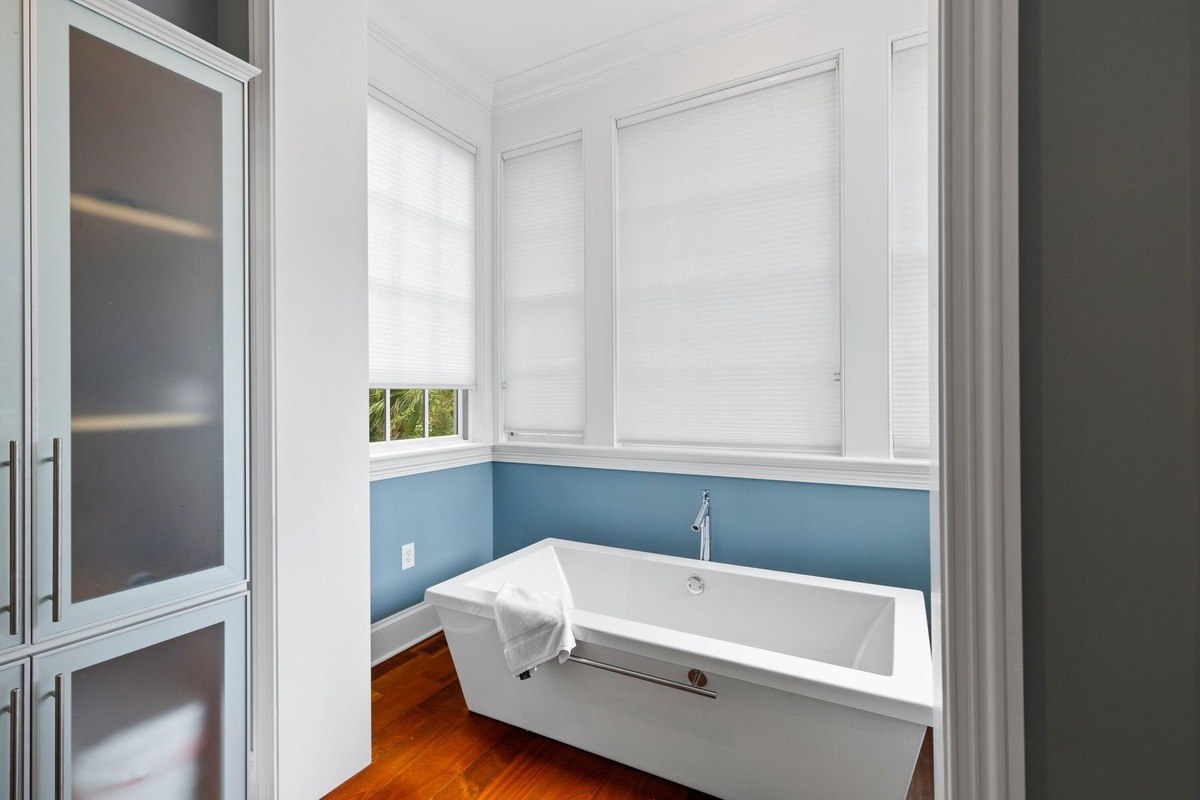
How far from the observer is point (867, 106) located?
7.11 ft

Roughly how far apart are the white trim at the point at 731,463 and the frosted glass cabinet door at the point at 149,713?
1561 mm

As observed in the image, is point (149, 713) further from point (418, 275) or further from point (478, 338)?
point (478, 338)

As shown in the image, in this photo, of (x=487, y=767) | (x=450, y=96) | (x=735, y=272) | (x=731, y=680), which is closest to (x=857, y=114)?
(x=735, y=272)

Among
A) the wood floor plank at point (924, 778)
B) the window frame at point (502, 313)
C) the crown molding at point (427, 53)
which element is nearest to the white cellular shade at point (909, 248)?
the wood floor plank at point (924, 778)

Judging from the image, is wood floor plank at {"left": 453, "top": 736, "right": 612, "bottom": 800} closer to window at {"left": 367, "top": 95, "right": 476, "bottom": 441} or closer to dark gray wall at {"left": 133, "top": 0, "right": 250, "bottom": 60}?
window at {"left": 367, "top": 95, "right": 476, "bottom": 441}

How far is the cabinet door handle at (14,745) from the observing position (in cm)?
110

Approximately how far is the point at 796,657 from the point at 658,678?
407 millimetres

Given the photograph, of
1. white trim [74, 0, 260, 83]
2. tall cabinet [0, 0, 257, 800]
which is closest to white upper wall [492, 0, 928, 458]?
white trim [74, 0, 260, 83]

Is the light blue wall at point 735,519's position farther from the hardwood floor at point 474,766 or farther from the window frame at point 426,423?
the hardwood floor at point 474,766

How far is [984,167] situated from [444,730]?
2154 mm

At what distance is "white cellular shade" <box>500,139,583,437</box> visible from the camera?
9.31ft

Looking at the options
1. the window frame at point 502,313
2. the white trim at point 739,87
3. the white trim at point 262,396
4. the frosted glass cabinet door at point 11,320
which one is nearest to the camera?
the frosted glass cabinet door at point 11,320

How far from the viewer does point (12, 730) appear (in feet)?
3.62

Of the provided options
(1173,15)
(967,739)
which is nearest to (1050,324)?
(1173,15)
